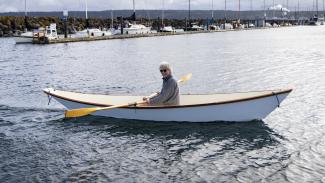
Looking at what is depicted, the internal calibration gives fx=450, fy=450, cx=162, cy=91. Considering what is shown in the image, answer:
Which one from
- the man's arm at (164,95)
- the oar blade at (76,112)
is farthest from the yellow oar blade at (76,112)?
the man's arm at (164,95)

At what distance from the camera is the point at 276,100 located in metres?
15.5

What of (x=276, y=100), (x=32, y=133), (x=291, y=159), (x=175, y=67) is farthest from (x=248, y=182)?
(x=175, y=67)

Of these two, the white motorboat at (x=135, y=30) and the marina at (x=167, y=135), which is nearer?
the marina at (x=167, y=135)

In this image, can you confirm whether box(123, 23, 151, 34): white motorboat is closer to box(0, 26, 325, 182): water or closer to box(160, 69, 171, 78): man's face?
box(0, 26, 325, 182): water

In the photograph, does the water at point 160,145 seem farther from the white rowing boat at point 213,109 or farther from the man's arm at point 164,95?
the man's arm at point 164,95

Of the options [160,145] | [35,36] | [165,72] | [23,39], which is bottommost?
[160,145]

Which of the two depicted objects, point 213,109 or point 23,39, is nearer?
point 213,109

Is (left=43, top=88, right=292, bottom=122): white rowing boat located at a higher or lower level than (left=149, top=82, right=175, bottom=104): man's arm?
lower

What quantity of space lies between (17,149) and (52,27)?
198ft

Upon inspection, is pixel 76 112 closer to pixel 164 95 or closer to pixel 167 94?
pixel 164 95

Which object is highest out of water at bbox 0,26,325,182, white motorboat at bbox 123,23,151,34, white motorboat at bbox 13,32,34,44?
white motorboat at bbox 123,23,151,34

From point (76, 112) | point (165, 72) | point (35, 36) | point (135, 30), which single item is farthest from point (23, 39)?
point (165, 72)

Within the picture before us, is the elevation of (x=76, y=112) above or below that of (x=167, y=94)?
below

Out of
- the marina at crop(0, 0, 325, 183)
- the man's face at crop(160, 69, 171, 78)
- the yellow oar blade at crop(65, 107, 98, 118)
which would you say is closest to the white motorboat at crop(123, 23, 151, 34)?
the marina at crop(0, 0, 325, 183)
